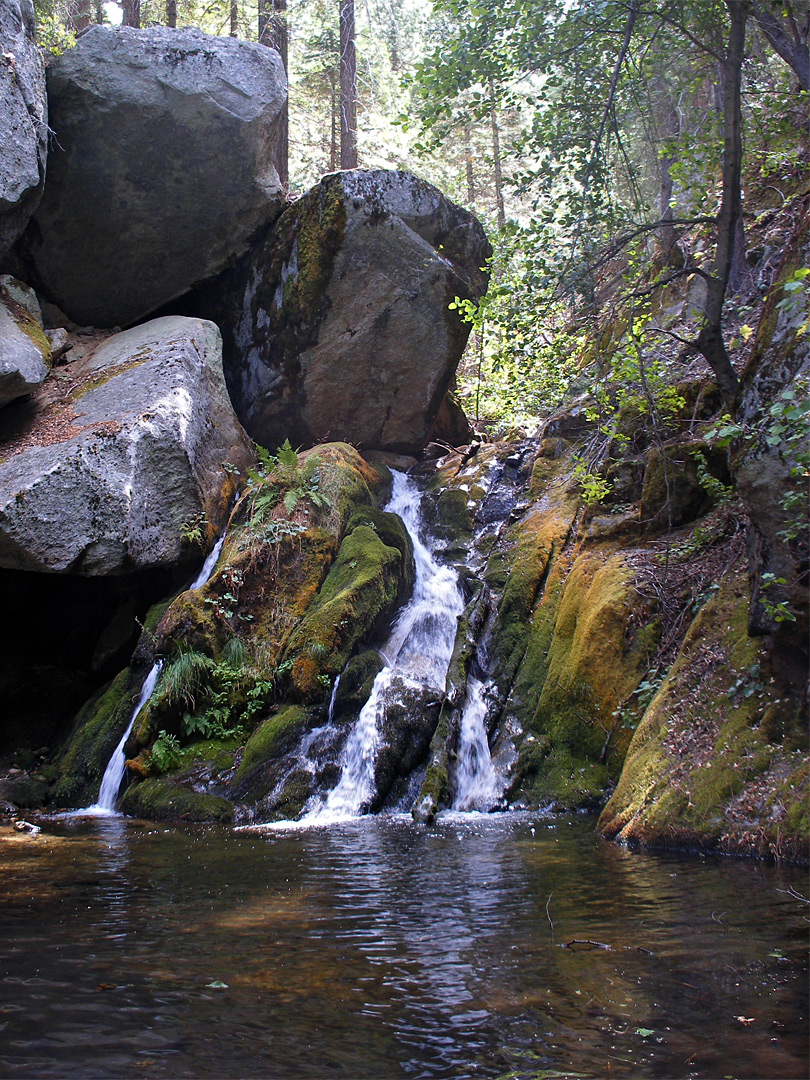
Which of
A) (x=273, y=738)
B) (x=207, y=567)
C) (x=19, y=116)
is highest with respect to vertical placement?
(x=19, y=116)

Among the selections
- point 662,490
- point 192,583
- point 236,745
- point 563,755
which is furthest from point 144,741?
point 662,490

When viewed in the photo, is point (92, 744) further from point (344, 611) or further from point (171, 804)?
point (344, 611)

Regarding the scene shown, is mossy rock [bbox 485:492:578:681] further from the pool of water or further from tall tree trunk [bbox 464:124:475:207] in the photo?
tall tree trunk [bbox 464:124:475:207]

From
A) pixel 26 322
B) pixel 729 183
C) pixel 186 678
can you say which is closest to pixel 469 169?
pixel 26 322

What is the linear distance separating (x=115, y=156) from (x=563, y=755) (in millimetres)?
12301

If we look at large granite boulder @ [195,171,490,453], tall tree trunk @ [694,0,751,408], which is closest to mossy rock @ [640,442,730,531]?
tall tree trunk @ [694,0,751,408]

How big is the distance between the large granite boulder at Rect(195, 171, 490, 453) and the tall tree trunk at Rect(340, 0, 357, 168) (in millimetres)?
3880

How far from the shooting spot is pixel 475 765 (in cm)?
828

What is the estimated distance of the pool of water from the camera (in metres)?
2.35

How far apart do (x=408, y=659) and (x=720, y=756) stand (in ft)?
17.5

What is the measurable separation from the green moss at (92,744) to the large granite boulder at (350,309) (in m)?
6.37

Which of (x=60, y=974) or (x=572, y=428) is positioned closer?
(x=60, y=974)

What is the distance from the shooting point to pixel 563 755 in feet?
25.5

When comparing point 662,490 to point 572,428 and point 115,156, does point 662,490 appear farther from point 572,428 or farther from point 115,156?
point 115,156
